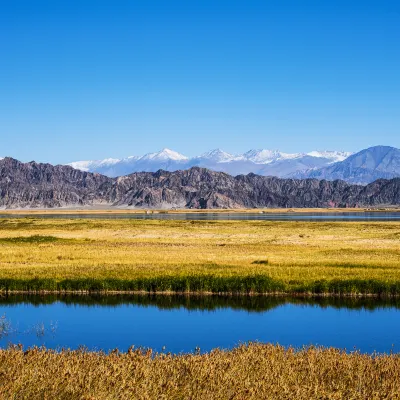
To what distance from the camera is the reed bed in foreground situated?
398 inches

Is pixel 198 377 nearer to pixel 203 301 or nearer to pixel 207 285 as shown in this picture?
pixel 203 301

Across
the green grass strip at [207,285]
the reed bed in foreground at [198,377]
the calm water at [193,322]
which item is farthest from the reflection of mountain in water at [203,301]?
the reed bed in foreground at [198,377]

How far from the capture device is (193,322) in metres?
28.9

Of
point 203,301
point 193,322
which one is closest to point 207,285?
point 203,301

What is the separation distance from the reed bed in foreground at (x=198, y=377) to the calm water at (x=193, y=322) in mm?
9647

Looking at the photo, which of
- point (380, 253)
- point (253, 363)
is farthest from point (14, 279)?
point (380, 253)

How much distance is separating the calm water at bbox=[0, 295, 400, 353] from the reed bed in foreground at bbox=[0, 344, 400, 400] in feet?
31.7

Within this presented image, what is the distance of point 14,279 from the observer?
1467 inches

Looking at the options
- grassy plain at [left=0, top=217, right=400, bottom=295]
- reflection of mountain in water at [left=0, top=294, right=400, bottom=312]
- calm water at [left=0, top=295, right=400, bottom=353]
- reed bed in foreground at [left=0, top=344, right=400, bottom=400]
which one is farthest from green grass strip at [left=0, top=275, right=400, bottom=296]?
reed bed in foreground at [left=0, top=344, right=400, bottom=400]

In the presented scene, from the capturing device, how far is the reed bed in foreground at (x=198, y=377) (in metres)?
10.1

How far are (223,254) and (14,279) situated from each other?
2260cm

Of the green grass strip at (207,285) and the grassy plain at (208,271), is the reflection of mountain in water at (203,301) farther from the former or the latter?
the grassy plain at (208,271)

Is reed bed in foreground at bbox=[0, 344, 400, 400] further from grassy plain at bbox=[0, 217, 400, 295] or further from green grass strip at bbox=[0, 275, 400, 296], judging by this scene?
grassy plain at bbox=[0, 217, 400, 295]

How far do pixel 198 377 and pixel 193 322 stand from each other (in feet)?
58.0
